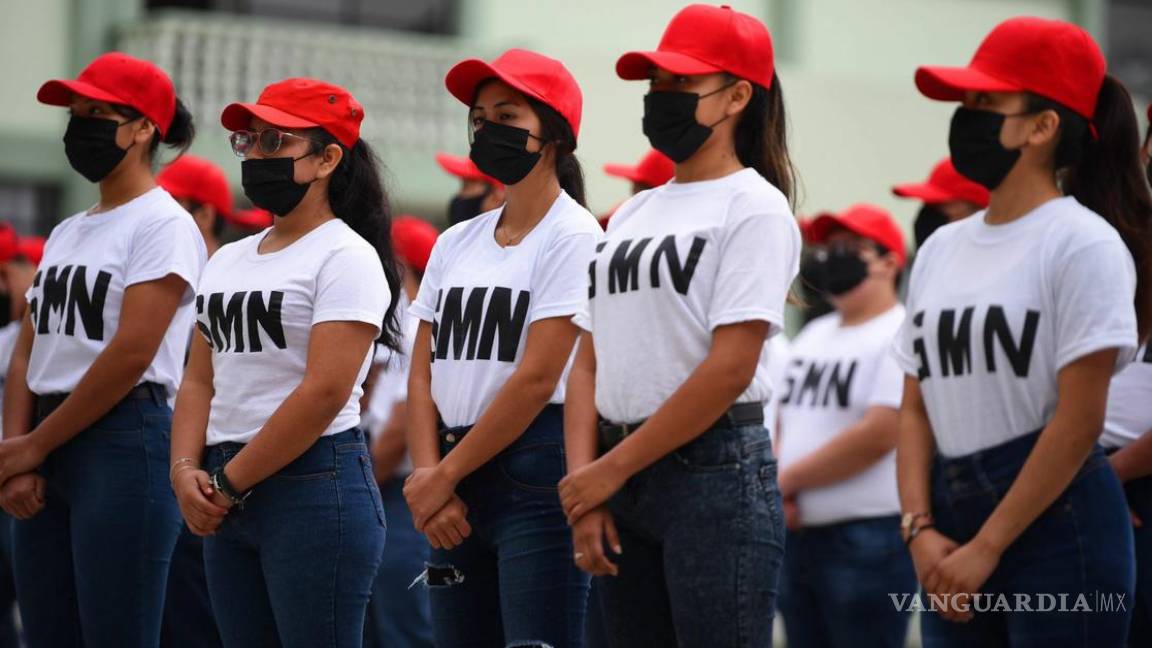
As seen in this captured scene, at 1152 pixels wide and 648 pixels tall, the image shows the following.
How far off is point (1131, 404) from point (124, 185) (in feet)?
10.7

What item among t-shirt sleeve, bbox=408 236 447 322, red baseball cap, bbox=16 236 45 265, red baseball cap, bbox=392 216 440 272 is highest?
t-shirt sleeve, bbox=408 236 447 322

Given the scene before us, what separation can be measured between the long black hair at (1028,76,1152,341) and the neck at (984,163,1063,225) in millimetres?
99

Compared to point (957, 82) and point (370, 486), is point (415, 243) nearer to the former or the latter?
point (370, 486)

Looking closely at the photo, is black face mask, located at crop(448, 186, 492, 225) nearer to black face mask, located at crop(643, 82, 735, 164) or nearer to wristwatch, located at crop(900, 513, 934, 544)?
black face mask, located at crop(643, 82, 735, 164)

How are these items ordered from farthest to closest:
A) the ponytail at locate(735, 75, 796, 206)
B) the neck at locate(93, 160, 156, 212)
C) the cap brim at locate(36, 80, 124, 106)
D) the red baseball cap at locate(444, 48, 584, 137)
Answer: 1. the neck at locate(93, 160, 156, 212)
2. the cap brim at locate(36, 80, 124, 106)
3. the red baseball cap at locate(444, 48, 584, 137)
4. the ponytail at locate(735, 75, 796, 206)

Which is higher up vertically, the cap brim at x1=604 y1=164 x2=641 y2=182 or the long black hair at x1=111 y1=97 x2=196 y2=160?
the long black hair at x1=111 y1=97 x2=196 y2=160

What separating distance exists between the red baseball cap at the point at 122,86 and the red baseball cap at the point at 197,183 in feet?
4.46

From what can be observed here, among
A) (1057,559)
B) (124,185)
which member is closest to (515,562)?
(1057,559)

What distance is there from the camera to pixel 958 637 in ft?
12.2

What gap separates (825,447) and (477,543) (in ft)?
8.76

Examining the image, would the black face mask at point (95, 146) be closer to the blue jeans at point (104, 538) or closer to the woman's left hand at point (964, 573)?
the blue jeans at point (104, 538)

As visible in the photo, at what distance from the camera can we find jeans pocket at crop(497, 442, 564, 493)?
4.30m

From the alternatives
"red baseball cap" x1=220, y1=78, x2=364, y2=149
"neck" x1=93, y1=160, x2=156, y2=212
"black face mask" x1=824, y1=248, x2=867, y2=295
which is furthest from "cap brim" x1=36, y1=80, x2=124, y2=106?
"black face mask" x1=824, y1=248, x2=867, y2=295

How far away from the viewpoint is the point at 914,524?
3846mm
